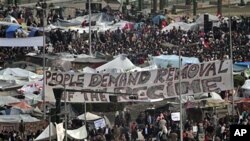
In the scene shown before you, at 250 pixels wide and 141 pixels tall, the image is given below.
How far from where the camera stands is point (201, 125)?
24688mm

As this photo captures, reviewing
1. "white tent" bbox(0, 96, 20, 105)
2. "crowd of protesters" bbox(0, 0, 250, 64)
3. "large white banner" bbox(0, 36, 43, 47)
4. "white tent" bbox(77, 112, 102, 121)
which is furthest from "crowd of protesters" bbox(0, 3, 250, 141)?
"white tent" bbox(0, 96, 20, 105)

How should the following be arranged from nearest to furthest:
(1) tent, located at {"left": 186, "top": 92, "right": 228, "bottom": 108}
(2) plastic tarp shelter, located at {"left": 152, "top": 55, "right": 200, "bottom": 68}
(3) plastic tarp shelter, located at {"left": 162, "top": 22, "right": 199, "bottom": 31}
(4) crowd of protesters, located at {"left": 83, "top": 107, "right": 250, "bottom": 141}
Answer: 1. (4) crowd of protesters, located at {"left": 83, "top": 107, "right": 250, "bottom": 141}
2. (1) tent, located at {"left": 186, "top": 92, "right": 228, "bottom": 108}
3. (2) plastic tarp shelter, located at {"left": 152, "top": 55, "right": 200, "bottom": 68}
4. (3) plastic tarp shelter, located at {"left": 162, "top": 22, "right": 199, "bottom": 31}

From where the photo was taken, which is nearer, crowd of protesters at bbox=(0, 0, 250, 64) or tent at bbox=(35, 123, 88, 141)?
tent at bbox=(35, 123, 88, 141)

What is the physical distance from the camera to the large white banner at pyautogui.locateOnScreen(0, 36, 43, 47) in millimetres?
35594

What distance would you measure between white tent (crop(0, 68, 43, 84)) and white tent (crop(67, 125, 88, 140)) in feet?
33.7

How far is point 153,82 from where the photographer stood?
2416 cm

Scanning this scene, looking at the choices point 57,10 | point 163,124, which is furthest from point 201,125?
point 57,10

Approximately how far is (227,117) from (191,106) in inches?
97.7

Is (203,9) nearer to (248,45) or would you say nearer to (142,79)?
(248,45)

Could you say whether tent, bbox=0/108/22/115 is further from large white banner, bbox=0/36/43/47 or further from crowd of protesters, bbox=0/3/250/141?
crowd of protesters, bbox=0/3/250/141

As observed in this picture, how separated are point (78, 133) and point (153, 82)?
2753 millimetres

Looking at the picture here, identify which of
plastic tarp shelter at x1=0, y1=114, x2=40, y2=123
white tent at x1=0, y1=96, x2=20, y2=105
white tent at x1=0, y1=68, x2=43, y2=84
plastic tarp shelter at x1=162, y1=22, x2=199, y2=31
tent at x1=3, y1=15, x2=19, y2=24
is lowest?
plastic tarp shelter at x1=0, y1=114, x2=40, y2=123

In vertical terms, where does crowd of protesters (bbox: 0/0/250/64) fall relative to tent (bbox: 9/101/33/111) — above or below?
above

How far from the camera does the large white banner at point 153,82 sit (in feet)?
77.4
